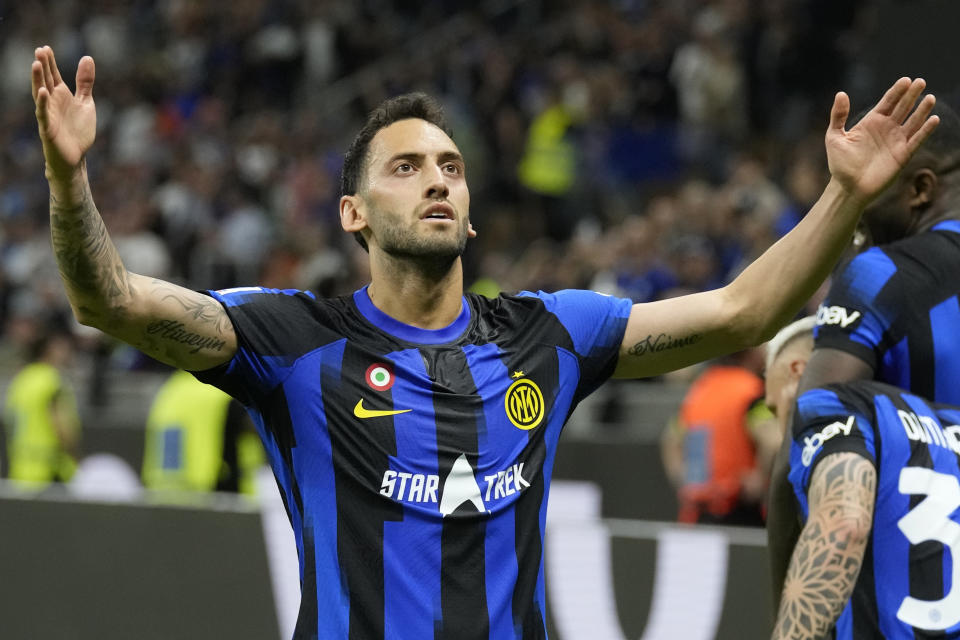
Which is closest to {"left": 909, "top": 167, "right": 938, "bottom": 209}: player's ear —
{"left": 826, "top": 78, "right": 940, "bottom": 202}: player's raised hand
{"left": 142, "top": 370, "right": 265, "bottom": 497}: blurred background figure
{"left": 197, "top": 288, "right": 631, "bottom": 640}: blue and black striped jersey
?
{"left": 826, "top": 78, "right": 940, "bottom": 202}: player's raised hand

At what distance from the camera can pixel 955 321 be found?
3.71 m

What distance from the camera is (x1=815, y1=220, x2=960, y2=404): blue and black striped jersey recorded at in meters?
3.66

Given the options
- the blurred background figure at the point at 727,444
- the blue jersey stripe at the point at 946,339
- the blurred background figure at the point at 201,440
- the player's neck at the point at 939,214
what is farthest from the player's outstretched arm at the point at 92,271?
the blurred background figure at the point at 201,440

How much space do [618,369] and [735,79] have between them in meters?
10.5

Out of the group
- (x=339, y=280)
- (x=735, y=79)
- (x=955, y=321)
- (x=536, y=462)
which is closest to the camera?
(x=536, y=462)

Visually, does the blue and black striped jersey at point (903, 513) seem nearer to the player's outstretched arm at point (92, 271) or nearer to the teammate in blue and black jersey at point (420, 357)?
the teammate in blue and black jersey at point (420, 357)

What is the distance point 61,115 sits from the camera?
119 inches

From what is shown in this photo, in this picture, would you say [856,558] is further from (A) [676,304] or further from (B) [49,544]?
(B) [49,544]

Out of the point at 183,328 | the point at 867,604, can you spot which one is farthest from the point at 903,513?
the point at 183,328

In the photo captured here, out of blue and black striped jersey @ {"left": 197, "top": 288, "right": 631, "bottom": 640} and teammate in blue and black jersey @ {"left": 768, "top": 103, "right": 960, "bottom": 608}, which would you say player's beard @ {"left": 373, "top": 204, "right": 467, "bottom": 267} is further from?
teammate in blue and black jersey @ {"left": 768, "top": 103, "right": 960, "bottom": 608}

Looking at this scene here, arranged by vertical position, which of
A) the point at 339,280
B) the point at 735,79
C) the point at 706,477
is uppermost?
the point at 735,79

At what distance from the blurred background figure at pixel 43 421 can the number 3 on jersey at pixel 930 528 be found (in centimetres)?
890

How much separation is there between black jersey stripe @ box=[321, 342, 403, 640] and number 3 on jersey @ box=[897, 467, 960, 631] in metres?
1.18

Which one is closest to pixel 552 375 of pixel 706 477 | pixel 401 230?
pixel 401 230
